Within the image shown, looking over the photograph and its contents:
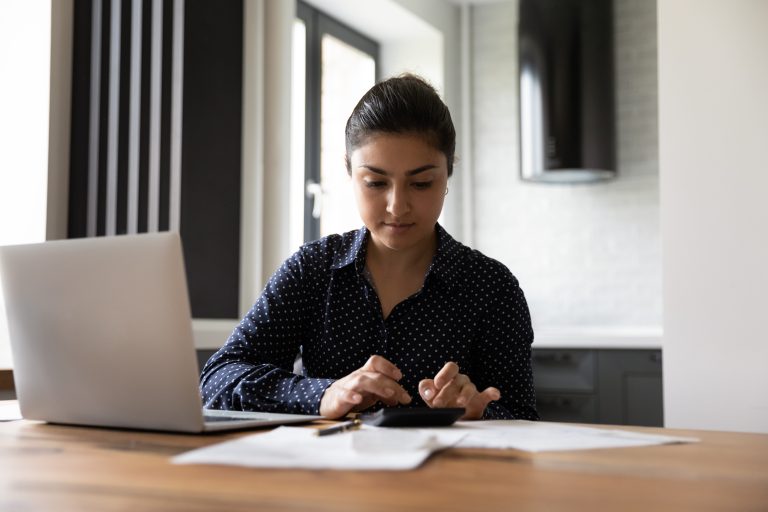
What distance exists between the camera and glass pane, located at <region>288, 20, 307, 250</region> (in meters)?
4.23

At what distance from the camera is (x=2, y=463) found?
98 cm

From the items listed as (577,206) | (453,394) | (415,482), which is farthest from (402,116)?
(577,206)

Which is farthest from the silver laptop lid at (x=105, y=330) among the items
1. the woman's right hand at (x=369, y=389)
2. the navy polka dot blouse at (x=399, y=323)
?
the navy polka dot blouse at (x=399, y=323)

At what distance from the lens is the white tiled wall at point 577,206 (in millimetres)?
4523

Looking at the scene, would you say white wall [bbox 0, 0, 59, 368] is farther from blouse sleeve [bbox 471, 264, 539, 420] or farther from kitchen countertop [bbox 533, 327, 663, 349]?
kitchen countertop [bbox 533, 327, 663, 349]

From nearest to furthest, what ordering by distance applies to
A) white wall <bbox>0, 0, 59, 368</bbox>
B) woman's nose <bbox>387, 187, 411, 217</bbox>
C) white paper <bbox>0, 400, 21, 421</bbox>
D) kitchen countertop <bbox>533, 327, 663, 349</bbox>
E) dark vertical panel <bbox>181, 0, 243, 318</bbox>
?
white paper <bbox>0, 400, 21, 421</bbox>, woman's nose <bbox>387, 187, 411, 217</bbox>, white wall <bbox>0, 0, 59, 368</bbox>, dark vertical panel <bbox>181, 0, 243, 318</bbox>, kitchen countertop <bbox>533, 327, 663, 349</bbox>

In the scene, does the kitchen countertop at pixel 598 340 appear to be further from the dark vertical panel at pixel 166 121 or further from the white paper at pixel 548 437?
the white paper at pixel 548 437

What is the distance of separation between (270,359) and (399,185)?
0.42 m

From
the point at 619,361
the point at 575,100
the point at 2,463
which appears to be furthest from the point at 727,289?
the point at 2,463

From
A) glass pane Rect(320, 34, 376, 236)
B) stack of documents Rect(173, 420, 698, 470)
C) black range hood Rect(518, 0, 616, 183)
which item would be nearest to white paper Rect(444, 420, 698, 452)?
stack of documents Rect(173, 420, 698, 470)

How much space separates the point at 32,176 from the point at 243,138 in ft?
3.22

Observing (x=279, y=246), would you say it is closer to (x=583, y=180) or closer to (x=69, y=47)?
(x=69, y=47)

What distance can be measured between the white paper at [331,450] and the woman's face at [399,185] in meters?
0.65

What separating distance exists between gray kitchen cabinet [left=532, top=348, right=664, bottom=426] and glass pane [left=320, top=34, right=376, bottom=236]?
119 centimetres
